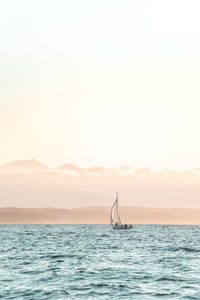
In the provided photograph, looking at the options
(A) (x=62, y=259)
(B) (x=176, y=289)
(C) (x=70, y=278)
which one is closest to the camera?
(B) (x=176, y=289)

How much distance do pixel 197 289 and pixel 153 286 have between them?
11.3 feet

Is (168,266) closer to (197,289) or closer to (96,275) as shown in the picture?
(96,275)

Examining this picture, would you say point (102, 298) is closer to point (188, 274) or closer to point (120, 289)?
point (120, 289)

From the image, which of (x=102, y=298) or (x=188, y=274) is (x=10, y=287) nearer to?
(x=102, y=298)

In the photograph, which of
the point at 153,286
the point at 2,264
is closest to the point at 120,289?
the point at 153,286

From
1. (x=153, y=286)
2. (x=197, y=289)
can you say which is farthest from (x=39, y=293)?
(x=197, y=289)

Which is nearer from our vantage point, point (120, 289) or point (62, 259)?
point (120, 289)

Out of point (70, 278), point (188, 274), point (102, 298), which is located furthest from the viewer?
point (188, 274)

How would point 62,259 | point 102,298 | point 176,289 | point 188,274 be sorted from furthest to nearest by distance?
point 62,259, point 188,274, point 176,289, point 102,298

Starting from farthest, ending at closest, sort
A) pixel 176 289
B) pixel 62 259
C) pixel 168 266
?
pixel 62 259
pixel 168 266
pixel 176 289

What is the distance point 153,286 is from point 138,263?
57.9 feet

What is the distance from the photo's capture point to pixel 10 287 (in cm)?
3606

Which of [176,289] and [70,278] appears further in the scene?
[70,278]

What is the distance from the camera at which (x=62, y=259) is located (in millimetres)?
60125
